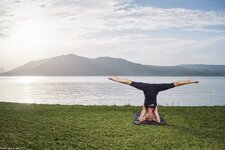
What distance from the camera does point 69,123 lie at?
17109mm

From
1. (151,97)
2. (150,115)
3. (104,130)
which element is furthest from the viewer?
(151,97)

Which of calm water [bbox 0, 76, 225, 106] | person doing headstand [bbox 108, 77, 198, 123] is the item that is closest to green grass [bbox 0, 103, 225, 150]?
person doing headstand [bbox 108, 77, 198, 123]

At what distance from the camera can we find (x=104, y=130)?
15.5 meters

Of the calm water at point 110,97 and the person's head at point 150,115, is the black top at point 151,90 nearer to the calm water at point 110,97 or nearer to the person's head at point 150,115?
the person's head at point 150,115

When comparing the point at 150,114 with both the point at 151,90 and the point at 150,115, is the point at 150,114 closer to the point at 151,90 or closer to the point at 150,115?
the point at 150,115

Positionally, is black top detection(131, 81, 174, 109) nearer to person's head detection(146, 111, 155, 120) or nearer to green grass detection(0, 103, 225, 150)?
person's head detection(146, 111, 155, 120)

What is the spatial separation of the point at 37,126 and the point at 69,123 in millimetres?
1674

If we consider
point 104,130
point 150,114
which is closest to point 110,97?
point 150,114

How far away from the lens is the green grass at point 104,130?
13000 millimetres

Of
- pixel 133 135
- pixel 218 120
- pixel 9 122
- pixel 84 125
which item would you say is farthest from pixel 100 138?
pixel 218 120

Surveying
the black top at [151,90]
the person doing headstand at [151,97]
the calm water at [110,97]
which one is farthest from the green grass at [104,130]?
the calm water at [110,97]

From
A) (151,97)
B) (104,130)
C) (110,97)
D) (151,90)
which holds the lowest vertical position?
(110,97)

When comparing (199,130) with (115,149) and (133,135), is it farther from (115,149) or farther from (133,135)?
(115,149)

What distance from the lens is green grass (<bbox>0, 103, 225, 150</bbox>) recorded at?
13.0 metres
